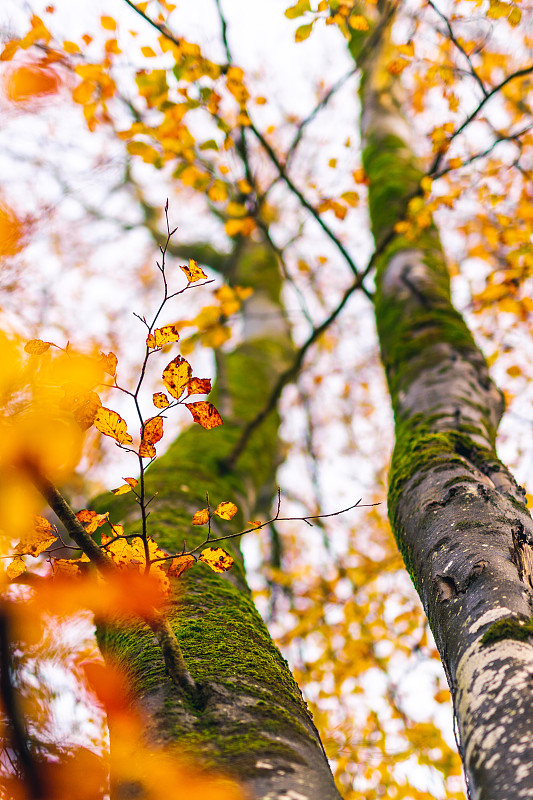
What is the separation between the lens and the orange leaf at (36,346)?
1.17 metres

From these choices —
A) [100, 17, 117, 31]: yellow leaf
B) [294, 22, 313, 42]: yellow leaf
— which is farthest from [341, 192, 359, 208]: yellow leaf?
[100, 17, 117, 31]: yellow leaf

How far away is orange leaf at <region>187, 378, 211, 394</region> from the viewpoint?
1227mm

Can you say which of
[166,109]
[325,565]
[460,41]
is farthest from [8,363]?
[325,565]

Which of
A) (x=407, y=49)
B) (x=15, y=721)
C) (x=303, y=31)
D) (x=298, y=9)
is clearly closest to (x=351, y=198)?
(x=407, y=49)

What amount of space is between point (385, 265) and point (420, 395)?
47.7 inches

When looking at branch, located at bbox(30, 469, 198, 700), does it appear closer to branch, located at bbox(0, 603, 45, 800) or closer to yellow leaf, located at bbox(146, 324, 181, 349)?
yellow leaf, located at bbox(146, 324, 181, 349)

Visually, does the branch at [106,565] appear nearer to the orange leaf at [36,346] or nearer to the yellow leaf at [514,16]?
the orange leaf at [36,346]

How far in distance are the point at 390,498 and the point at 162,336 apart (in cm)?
109

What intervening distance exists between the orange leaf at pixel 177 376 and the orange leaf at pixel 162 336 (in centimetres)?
6

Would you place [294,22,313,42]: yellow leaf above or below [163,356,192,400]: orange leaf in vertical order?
above

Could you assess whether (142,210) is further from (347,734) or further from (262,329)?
(347,734)

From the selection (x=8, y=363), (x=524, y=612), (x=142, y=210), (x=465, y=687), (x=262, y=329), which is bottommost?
(x=465, y=687)

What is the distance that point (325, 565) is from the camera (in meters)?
7.02

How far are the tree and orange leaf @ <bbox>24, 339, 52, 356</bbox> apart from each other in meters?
0.26
